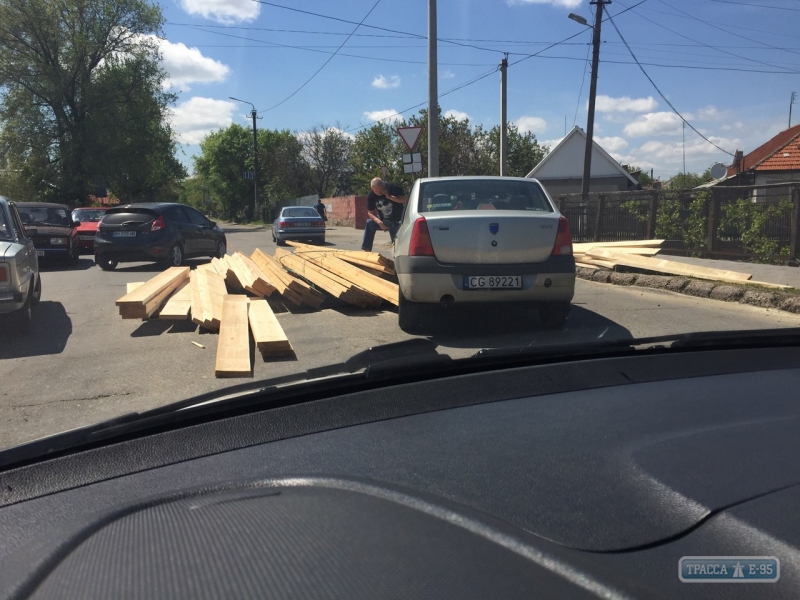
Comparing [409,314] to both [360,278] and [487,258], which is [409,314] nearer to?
[487,258]

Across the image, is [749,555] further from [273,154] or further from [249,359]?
[273,154]

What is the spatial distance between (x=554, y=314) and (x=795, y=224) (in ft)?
26.8

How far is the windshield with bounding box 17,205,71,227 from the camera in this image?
16.7 metres

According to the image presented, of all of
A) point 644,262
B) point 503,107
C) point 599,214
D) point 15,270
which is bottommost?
point 644,262

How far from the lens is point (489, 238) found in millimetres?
6492

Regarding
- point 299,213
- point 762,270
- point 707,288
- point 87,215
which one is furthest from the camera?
point 299,213

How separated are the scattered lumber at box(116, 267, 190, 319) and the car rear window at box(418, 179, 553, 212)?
3473 millimetres

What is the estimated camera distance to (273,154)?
6656 centimetres

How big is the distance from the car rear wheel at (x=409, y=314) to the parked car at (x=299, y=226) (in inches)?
731

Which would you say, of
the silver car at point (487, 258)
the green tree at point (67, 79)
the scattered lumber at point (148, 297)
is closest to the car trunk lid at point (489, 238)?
the silver car at point (487, 258)

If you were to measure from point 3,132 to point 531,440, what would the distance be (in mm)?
46121

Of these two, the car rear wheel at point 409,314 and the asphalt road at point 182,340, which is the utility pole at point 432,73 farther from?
the car rear wheel at point 409,314

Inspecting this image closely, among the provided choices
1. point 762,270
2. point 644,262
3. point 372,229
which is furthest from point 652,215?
point 372,229

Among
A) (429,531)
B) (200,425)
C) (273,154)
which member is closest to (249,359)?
(200,425)
